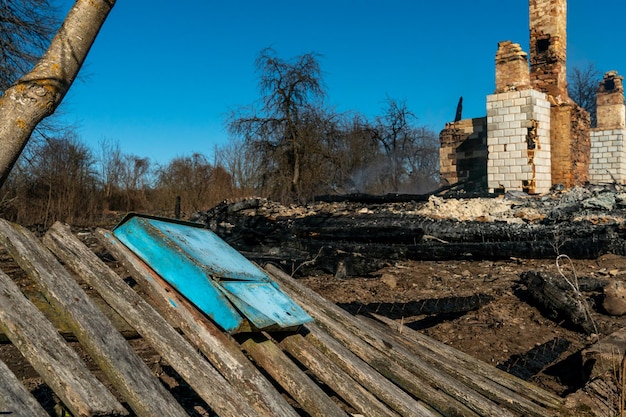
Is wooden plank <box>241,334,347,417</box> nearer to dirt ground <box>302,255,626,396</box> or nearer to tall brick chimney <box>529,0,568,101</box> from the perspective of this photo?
dirt ground <box>302,255,626,396</box>

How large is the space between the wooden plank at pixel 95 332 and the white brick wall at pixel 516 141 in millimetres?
12913

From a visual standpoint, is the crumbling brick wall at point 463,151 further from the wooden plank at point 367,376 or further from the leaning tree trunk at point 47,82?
the wooden plank at point 367,376

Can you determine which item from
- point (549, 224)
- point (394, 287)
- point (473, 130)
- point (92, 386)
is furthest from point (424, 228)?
point (473, 130)

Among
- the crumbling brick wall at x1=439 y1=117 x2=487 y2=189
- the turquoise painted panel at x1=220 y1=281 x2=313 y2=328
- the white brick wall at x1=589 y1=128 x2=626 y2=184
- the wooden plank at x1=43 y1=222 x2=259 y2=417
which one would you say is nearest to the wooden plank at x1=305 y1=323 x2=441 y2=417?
the turquoise painted panel at x1=220 y1=281 x2=313 y2=328

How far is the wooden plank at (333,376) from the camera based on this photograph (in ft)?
6.64

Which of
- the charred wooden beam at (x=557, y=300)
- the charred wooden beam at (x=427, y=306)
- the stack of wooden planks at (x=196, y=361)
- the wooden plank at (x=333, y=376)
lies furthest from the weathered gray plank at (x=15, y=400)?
the charred wooden beam at (x=557, y=300)

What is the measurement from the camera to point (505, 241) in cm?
824

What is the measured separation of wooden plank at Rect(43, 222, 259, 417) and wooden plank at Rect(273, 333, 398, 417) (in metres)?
0.40

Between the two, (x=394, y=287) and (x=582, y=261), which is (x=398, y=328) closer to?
(x=394, y=287)

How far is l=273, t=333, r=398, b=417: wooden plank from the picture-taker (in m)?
2.02

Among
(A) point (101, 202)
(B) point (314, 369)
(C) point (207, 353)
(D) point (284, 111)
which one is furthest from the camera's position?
(D) point (284, 111)

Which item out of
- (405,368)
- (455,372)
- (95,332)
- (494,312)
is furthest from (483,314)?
(95,332)

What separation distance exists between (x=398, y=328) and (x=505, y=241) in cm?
559

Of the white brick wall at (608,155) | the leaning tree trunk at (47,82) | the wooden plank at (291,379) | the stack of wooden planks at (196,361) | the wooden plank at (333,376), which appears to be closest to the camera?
the stack of wooden planks at (196,361)
